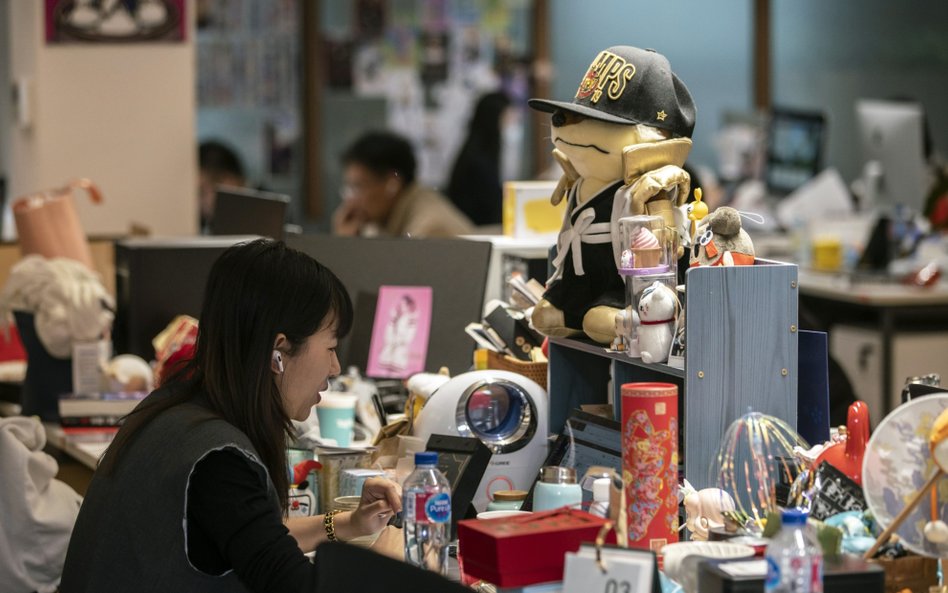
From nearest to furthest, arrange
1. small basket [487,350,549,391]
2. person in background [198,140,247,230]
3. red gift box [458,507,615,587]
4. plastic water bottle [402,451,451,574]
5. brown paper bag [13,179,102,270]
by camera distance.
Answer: red gift box [458,507,615,587], plastic water bottle [402,451,451,574], small basket [487,350,549,391], brown paper bag [13,179,102,270], person in background [198,140,247,230]

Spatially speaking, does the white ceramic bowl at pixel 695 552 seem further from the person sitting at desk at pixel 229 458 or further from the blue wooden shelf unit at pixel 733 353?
the person sitting at desk at pixel 229 458

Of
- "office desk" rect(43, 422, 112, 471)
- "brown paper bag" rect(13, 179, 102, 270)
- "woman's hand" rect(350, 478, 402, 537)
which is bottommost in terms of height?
"office desk" rect(43, 422, 112, 471)

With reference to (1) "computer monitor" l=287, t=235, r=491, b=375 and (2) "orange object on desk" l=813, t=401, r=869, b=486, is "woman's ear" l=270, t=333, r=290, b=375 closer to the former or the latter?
(2) "orange object on desk" l=813, t=401, r=869, b=486

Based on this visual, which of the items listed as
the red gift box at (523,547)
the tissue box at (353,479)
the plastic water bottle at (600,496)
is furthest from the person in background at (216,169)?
the red gift box at (523,547)

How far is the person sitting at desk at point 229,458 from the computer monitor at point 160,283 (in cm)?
146

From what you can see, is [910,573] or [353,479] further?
[353,479]

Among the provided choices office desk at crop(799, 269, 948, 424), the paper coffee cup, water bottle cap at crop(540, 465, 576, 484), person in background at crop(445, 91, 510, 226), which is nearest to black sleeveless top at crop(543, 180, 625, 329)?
water bottle cap at crop(540, 465, 576, 484)

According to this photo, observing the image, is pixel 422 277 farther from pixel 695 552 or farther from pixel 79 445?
pixel 695 552

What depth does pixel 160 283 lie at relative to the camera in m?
3.43

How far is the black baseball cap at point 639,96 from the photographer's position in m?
2.18

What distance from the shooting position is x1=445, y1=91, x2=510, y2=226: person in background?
20.6 ft

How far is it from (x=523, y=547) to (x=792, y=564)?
33cm

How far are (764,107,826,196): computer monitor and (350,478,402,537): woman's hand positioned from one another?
15.5 feet

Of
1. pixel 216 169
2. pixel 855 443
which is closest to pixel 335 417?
pixel 855 443
